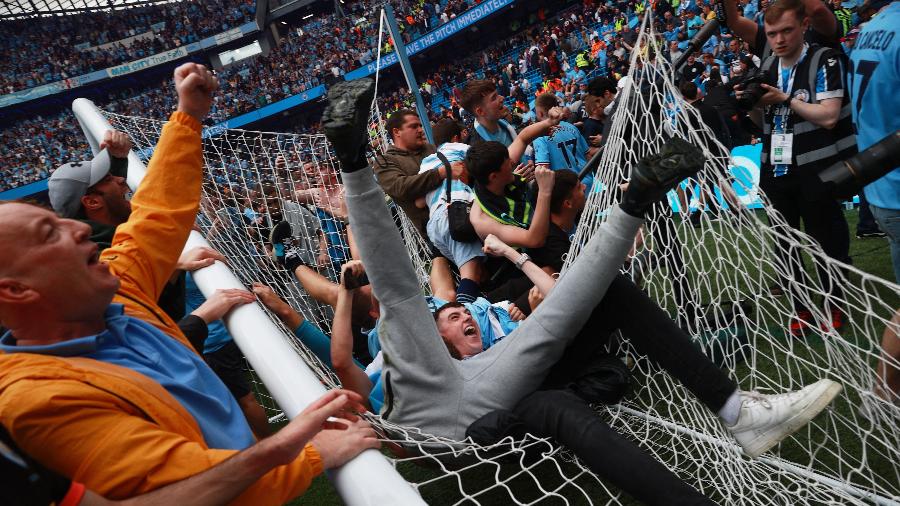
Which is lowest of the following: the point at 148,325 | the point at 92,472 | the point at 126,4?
the point at 92,472

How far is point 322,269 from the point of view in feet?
13.9

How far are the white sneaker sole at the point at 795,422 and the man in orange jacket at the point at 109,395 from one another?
1.23 meters

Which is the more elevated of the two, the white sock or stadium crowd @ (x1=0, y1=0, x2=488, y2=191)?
stadium crowd @ (x1=0, y1=0, x2=488, y2=191)

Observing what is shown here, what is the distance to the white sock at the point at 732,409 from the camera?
173 centimetres

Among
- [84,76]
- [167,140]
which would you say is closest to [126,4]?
[84,76]

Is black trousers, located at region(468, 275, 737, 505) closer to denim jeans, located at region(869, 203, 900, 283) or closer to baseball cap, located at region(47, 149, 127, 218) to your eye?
denim jeans, located at region(869, 203, 900, 283)

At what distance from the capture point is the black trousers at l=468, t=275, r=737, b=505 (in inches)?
60.6

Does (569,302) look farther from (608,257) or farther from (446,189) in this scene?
(446,189)

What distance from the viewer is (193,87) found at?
1.76 m

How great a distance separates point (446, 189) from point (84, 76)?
32236 mm

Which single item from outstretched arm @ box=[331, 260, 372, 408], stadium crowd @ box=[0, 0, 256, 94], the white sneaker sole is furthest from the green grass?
stadium crowd @ box=[0, 0, 256, 94]

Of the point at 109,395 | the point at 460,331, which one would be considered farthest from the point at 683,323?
the point at 109,395

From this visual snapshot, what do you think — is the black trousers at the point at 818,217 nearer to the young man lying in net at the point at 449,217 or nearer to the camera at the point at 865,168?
the young man lying in net at the point at 449,217

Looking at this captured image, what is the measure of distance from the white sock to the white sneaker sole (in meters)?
0.09
